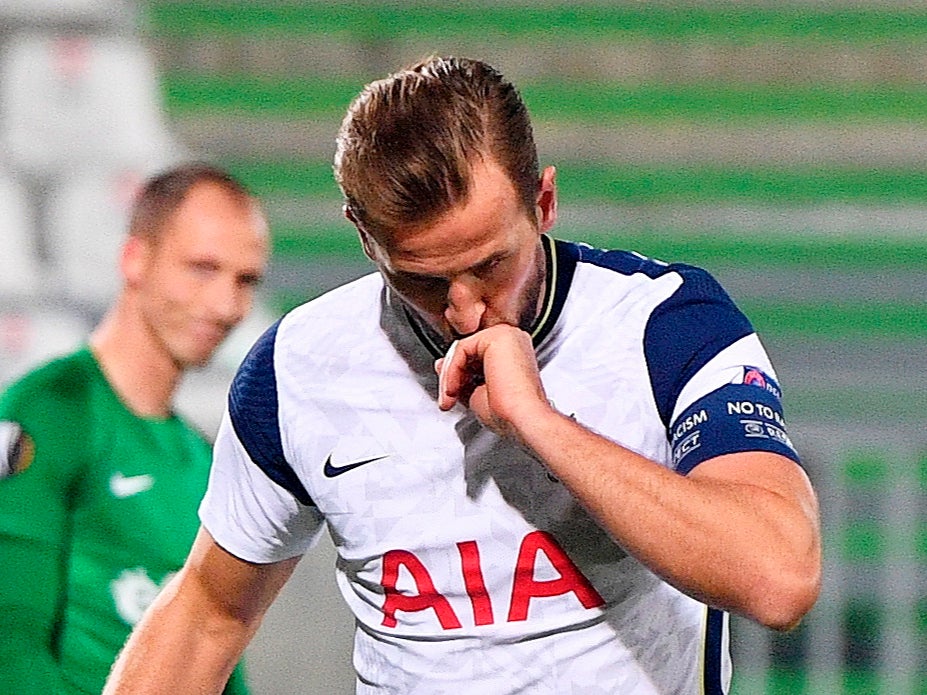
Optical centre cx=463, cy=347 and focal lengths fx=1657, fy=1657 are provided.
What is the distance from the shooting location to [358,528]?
196 centimetres

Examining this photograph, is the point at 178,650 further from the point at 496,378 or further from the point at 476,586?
the point at 496,378

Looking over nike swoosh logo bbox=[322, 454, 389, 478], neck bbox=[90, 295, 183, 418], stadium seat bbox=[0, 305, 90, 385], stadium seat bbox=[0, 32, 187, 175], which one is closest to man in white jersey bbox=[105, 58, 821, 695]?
nike swoosh logo bbox=[322, 454, 389, 478]

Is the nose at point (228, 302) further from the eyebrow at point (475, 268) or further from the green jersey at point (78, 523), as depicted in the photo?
the eyebrow at point (475, 268)

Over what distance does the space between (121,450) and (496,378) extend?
1683 mm

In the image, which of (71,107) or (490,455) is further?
(71,107)

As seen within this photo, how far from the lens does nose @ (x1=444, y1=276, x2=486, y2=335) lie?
1.71 metres

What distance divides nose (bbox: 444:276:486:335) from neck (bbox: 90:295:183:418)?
1.70m

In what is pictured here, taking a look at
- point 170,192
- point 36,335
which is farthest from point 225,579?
point 36,335

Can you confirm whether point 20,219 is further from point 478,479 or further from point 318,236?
point 478,479

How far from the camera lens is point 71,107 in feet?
21.5

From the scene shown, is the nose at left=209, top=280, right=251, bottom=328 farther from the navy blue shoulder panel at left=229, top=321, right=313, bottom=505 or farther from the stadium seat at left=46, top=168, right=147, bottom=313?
the stadium seat at left=46, top=168, right=147, bottom=313

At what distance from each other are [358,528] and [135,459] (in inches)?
53.4

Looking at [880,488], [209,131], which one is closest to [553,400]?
[880,488]

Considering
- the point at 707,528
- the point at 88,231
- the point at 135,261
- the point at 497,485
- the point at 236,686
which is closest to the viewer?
the point at 707,528
